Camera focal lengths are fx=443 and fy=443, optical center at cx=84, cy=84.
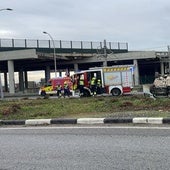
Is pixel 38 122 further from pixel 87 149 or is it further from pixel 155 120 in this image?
pixel 87 149

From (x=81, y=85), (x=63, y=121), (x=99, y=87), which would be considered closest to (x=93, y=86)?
(x=99, y=87)

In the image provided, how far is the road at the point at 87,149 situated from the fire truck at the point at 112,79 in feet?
84.9

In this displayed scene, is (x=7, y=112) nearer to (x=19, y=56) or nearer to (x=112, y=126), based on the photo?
(x=112, y=126)

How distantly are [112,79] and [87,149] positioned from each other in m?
30.3

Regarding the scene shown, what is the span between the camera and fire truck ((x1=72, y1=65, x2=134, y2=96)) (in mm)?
38719

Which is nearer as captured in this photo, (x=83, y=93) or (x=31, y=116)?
(x=31, y=116)

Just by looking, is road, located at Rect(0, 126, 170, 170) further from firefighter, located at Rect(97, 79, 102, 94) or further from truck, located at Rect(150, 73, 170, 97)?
firefighter, located at Rect(97, 79, 102, 94)

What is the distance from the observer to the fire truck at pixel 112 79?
38719 millimetres

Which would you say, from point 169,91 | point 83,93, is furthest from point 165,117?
point 83,93

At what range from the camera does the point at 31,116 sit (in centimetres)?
1717

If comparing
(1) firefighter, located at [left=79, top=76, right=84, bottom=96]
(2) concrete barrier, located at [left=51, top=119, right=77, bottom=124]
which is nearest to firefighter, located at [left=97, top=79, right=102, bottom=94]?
(1) firefighter, located at [left=79, top=76, right=84, bottom=96]

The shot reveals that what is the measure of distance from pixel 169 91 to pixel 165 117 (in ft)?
47.6

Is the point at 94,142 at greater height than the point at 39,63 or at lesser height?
lesser

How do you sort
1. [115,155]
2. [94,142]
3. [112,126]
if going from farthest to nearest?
[112,126], [94,142], [115,155]
